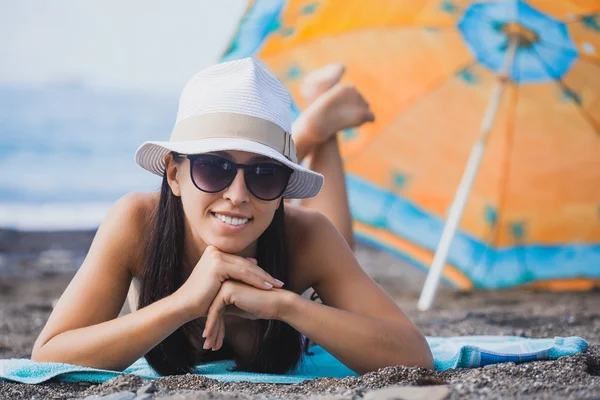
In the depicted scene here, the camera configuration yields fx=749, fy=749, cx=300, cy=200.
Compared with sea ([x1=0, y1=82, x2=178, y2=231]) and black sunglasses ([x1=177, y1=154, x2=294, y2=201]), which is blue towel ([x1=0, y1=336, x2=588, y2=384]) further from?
sea ([x1=0, y1=82, x2=178, y2=231])

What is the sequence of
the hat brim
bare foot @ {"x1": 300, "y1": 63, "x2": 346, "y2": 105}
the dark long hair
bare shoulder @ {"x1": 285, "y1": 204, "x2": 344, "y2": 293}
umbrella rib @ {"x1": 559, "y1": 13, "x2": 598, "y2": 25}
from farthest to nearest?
1. umbrella rib @ {"x1": 559, "y1": 13, "x2": 598, "y2": 25}
2. bare foot @ {"x1": 300, "y1": 63, "x2": 346, "y2": 105}
3. bare shoulder @ {"x1": 285, "y1": 204, "x2": 344, "y2": 293}
4. the dark long hair
5. the hat brim

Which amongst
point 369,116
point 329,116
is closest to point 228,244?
point 329,116

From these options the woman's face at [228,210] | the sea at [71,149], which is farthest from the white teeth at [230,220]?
the sea at [71,149]

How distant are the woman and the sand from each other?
16cm

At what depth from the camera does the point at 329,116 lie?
3.91m

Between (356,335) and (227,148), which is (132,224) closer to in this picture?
(227,148)

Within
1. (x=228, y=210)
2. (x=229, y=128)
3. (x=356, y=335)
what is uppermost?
(x=229, y=128)

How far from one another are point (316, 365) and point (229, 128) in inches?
48.3

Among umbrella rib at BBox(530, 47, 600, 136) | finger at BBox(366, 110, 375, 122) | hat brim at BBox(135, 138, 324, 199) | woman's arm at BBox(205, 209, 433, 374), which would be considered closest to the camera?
hat brim at BBox(135, 138, 324, 199)

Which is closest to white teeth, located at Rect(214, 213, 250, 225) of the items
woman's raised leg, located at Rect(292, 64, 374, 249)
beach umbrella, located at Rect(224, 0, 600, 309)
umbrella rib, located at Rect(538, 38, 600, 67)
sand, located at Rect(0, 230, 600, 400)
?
sand, located at Rect(0, 230, 600, 400)

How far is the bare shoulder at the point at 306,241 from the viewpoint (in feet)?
9.37

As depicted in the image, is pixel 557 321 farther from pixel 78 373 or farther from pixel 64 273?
pixel 64 273

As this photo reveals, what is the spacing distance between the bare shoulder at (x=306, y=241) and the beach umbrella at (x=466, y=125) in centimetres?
226

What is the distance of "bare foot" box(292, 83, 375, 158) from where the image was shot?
3883mm
